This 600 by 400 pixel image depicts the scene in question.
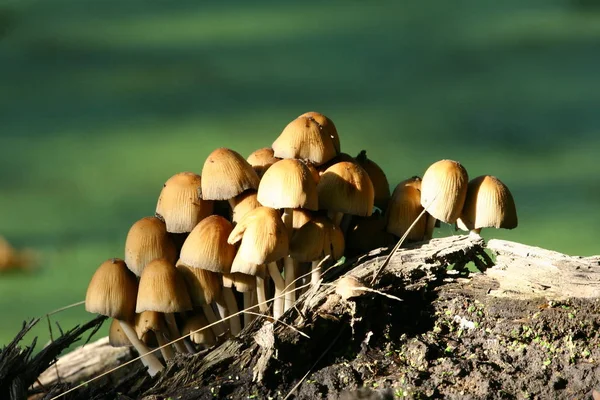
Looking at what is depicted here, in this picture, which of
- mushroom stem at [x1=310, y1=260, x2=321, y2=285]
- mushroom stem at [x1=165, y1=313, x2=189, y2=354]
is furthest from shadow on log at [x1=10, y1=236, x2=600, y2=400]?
mushroom stem at [x1=165, y1=313, x2=189, y2=354]

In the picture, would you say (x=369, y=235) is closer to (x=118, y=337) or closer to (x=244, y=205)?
(x=244, y=205)

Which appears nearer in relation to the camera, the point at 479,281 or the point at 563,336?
the point at 563,336

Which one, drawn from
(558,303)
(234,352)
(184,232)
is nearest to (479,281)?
(558,303)

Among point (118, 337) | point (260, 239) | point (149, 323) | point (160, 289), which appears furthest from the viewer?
point (118, 337)

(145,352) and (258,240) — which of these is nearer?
(258,240)

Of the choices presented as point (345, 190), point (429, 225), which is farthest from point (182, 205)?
point (429, 225)

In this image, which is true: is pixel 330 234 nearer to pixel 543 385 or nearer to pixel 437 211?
pixel 437 211
